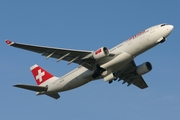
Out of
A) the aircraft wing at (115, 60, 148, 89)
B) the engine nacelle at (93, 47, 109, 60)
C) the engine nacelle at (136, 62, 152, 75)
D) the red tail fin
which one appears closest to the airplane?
the engine nacelle at (93, 47, 109, 60)

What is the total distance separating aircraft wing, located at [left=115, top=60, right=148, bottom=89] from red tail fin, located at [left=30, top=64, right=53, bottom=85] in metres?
8.67

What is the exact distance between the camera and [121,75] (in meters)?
57.1

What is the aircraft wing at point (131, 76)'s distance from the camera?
183 ft

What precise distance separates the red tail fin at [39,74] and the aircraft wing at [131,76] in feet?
28.4

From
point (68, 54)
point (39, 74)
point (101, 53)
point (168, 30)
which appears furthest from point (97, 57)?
point (39, 74)

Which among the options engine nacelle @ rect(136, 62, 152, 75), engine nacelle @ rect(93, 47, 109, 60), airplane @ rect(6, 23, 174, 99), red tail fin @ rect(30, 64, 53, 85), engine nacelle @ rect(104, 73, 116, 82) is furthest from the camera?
red tail fin @ rect(30, 64, 53, 85)

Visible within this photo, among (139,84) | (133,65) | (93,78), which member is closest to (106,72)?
(93,78)

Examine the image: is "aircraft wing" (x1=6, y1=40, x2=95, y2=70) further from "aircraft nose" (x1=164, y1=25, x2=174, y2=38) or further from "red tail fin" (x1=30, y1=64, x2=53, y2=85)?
"aircraft nose" (x1=164, y1=25, x2=174, y2=38)

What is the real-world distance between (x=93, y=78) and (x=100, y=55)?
4220 millimetres

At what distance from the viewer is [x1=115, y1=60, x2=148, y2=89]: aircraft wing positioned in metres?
55.8

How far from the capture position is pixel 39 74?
193ft

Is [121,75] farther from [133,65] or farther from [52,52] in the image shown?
[52,52]

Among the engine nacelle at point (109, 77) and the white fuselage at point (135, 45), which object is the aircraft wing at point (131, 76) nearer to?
the engine nacelle at point (109, 77)

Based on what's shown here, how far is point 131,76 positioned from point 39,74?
38.4 ft
